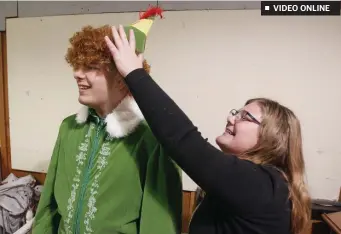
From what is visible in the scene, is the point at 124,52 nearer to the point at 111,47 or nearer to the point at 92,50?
the point at 111,47

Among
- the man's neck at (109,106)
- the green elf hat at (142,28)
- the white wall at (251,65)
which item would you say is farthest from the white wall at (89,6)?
the man's neck at (109,106)

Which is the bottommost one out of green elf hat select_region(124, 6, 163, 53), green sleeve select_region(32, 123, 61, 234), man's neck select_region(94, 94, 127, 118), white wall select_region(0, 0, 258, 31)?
green sleeve select_region(32, 123, 61, 234)

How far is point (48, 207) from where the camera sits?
1056 millimetres

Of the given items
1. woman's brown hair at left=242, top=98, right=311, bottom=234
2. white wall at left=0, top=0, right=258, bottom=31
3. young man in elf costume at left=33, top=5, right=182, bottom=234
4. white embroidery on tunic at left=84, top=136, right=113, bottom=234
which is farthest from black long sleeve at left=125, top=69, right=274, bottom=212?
white wall at left=0, top=0, right=258, bottom=31

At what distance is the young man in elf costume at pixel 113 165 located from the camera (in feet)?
2.71

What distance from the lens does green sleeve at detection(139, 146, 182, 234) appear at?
820 mm

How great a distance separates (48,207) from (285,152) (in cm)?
91

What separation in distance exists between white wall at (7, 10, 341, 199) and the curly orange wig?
0.92m

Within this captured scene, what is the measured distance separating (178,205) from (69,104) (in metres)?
1.34

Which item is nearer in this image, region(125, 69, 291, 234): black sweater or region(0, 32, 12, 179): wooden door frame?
region(125, 69, 291, 234): black sweater

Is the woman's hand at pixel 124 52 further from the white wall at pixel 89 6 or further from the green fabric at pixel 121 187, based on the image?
the white wall at pixel 89 6

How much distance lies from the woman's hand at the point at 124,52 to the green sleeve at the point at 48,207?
0.50 metres

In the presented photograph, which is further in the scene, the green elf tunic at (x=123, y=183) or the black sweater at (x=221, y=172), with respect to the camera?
the green elf tunic at (x=123, y=183)

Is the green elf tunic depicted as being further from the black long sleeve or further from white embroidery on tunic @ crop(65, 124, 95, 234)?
the black long sleeve
